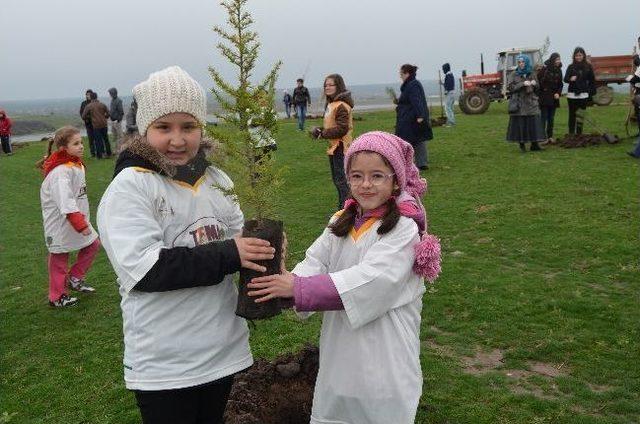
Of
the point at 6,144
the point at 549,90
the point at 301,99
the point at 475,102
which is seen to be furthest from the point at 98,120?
the point at 475,102

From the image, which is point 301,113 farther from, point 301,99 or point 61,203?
point 61,203

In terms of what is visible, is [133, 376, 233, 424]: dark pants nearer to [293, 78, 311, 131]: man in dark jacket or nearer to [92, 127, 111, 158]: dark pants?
[92, 127, 111, 158]: dark pants

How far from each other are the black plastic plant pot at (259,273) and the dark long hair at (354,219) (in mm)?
375

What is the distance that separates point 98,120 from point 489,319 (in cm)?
1543

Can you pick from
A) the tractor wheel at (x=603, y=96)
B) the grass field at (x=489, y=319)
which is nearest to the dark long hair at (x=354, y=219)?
the grass field at (x=489, y=319)

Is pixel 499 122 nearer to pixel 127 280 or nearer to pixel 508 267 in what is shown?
pixel 508 267

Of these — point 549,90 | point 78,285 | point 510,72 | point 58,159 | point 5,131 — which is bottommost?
point 78,285

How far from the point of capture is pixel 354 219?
2.67m

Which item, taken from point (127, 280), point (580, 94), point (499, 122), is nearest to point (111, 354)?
point (127, 280)

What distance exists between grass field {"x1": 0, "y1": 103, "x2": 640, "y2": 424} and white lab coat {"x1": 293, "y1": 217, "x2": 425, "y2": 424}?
133 centimetres

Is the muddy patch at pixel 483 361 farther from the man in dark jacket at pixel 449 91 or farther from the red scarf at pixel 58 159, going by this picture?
the man in dark jacket at pixel 449 91

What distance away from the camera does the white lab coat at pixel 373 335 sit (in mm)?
2391

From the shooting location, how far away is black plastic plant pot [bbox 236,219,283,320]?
229 cm

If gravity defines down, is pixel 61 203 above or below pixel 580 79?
below
